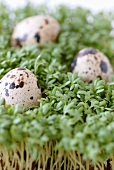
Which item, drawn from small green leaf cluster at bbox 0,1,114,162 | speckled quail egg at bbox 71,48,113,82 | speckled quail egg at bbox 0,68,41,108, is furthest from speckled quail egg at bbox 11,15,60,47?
speckled quail egg at bbox 0,68,41,108

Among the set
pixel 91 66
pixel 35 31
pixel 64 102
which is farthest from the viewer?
pixel 35 31

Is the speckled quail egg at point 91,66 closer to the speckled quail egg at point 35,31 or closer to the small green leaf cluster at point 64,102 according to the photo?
the small green leaf cluster at point 64,102

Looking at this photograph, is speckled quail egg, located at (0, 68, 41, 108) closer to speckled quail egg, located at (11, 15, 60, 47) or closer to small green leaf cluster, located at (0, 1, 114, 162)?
small green leaf cluster, located at (0, 1, 114, 162)

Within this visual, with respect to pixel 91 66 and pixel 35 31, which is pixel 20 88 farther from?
pixel 35 31

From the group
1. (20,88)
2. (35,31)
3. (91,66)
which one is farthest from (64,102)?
(35,31)

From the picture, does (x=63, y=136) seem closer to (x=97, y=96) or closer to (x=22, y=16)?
(x=97, y=96)

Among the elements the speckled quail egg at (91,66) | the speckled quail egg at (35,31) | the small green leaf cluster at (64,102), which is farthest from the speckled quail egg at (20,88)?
the speckled quail egg at (35,31)
